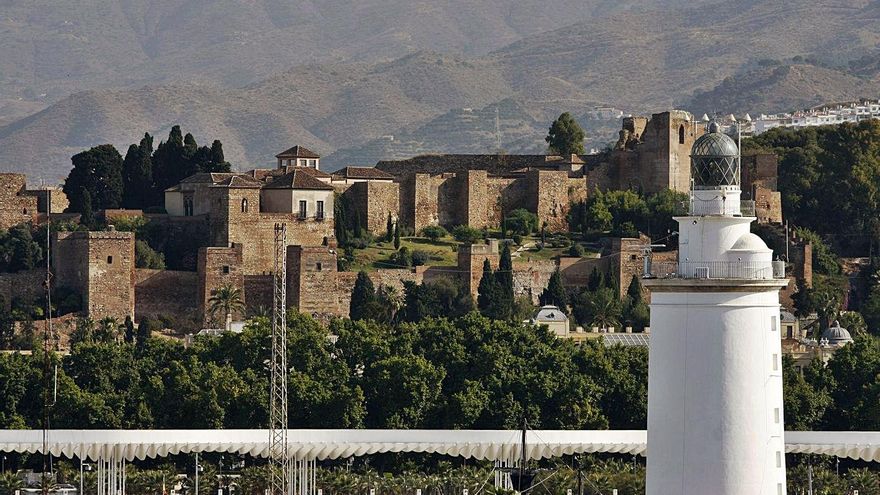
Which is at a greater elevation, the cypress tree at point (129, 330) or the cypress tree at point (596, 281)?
the cypress tree at point (596, 281)

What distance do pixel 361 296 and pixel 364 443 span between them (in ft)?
112

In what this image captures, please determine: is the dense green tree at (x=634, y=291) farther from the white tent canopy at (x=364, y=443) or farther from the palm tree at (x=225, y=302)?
the white tent canopy at (x=364, y=443)

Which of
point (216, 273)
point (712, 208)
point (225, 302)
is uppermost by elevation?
point (712, 208)

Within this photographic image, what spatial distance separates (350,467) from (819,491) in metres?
9.45

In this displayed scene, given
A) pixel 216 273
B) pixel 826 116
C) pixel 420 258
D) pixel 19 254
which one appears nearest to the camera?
pixel 216 273

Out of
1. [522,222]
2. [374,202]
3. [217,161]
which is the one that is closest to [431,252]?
[374,202]

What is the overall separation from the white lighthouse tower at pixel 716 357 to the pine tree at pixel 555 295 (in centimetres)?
5861

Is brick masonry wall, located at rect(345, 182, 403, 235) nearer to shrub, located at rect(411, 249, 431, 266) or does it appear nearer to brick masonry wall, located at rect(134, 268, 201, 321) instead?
shrub, located at rect(411, 249, 431, 266)

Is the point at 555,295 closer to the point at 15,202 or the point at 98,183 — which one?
the point at 98,183

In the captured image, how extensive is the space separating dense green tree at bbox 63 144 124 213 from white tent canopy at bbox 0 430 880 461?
4039cm

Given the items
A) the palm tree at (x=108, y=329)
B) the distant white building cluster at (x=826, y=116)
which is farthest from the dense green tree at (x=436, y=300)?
the distant white building cluster at (x=826, y=116)

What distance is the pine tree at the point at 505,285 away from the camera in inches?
3091

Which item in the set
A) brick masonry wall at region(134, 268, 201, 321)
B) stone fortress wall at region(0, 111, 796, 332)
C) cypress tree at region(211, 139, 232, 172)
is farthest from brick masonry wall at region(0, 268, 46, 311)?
cypress tree at region(211, 139, 232, 172)

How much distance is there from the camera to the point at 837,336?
7481cm
